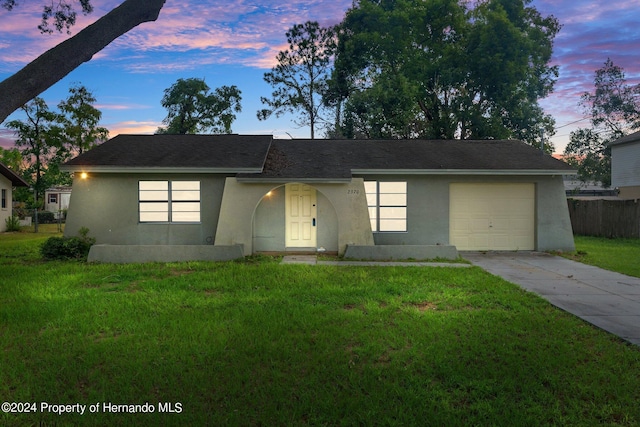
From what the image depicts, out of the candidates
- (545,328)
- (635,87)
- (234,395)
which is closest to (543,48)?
(635,87)

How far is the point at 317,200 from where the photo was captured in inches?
531

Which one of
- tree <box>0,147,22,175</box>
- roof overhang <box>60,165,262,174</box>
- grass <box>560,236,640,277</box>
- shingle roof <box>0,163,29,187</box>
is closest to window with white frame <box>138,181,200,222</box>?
roof overhang <box>60,165,262,174</box>

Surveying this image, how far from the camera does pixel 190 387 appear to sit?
13.6ft

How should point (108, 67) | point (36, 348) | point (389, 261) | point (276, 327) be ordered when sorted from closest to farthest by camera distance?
point (36, 348)
point (276, 327)
point (389, 261)
point (108, 67)

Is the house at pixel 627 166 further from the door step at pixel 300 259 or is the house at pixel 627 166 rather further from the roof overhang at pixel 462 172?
the door step at pixel 300 259

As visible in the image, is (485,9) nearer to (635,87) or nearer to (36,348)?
(635,87)

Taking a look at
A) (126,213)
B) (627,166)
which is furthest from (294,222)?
(627,166)

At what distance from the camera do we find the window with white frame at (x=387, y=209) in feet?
44.8

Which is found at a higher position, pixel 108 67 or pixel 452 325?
pixel 108 67

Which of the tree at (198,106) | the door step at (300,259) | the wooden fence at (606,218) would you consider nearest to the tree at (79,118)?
the tree at (198,106)

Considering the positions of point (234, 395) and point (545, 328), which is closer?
point (234, 395)

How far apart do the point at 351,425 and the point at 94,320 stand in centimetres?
449

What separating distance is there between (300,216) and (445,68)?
1687 centimetres

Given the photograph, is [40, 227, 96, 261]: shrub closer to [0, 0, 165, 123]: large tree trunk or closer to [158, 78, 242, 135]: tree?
[0, 0, 165, 123]: large tree trunk
